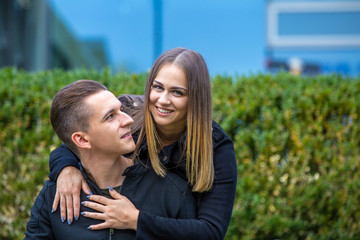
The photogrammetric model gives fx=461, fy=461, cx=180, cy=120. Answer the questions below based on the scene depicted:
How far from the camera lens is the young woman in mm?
2311

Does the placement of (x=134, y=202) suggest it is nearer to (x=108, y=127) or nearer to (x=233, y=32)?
(x=108, y=127)

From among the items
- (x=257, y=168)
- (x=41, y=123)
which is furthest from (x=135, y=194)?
(x=41, y=123)

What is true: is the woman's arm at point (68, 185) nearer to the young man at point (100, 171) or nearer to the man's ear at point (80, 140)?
the young man at point (100, 171)

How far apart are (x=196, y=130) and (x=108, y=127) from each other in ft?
1.55

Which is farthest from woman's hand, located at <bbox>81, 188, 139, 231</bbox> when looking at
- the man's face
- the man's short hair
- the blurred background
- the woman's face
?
the blurred background

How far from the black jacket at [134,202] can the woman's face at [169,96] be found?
299 millimetres

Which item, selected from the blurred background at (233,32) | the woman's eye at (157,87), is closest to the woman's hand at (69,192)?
the woman's eye at (157,87)

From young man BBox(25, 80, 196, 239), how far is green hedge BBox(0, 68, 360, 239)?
1.56 meters

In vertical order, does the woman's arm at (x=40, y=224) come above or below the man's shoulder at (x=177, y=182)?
below

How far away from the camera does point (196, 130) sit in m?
2.48

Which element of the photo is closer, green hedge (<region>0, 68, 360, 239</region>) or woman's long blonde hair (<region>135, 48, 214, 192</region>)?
woman's long blonde hair (<region>135, 48, 214, 192</region>)

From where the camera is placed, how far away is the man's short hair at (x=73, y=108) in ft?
7.78

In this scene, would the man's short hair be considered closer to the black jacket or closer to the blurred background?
the black jacket

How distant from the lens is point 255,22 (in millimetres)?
8062
